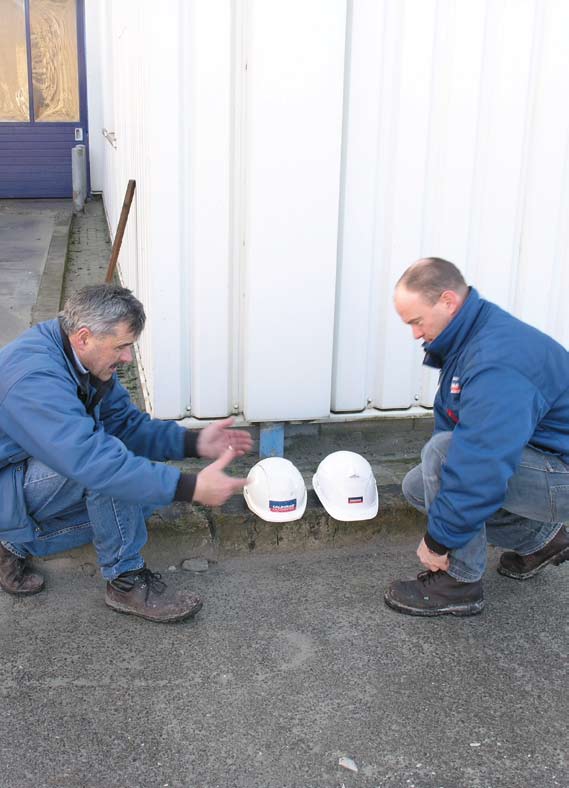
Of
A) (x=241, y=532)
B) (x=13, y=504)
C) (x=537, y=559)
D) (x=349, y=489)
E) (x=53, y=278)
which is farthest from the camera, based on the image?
(x=53, y=278)

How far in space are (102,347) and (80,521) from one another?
0.71 m

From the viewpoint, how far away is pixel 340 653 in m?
3.20

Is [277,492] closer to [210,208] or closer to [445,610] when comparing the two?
[445,610]

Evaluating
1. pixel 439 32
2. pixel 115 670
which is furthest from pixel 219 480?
pixel 439 32

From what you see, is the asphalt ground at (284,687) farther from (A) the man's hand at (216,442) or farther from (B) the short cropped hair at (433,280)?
(B) the short cropped hair at (433,280)

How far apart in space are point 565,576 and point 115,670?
6.21ft

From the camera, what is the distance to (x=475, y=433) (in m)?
3.00

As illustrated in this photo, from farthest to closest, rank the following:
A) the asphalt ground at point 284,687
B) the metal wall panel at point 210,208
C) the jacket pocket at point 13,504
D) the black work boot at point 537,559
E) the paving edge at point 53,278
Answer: the paving edge at point 53,278 → the metal wall panel at point 210,208 → the black work boot at point 537,559 → the jacket pocket at point 13,504 → the asphalt ground at point 284,687

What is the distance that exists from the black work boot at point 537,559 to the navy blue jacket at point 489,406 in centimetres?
55

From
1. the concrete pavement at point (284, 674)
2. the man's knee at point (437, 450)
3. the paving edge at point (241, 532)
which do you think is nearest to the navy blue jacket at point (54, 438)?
the concrete pavement at point (284, 674)

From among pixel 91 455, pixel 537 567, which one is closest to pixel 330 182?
pixel 91 455

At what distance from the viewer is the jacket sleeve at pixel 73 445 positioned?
9.66 ft

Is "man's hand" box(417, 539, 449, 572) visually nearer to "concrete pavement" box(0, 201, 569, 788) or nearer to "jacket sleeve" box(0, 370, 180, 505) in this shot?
"concrete pavement" box(0, 201, 569, 788)

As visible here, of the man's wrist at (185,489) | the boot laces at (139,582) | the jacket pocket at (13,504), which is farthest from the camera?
the boot laces at (139,582)
